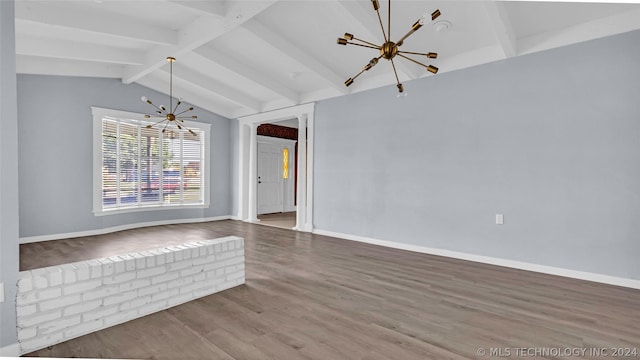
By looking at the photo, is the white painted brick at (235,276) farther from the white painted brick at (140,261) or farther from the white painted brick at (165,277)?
the white painted brick at (140,261)

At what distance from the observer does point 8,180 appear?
1.96 metres

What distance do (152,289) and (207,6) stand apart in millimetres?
3058

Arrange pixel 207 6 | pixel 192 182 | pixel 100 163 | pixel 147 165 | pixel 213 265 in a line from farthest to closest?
pixel 192 182
pixel 147 165
pixel 100 163
pixel 207 6
pixel 213 265

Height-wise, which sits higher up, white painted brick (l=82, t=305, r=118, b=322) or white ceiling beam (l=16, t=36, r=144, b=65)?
white ceiling beam (l=16, t=36, r=144, b=65)

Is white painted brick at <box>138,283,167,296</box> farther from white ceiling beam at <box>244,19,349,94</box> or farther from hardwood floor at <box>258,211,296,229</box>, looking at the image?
hardwood floor at <box>258,211,296,229</box>

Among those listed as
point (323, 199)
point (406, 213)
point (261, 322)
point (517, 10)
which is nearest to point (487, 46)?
point (517, 10)

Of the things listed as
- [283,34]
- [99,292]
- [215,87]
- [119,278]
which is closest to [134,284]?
[119,278]

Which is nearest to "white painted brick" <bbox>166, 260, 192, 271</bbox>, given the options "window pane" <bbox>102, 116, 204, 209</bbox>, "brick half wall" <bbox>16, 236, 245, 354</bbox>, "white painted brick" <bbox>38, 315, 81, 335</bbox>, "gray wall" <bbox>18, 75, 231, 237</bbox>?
"brick half wall" <bbox>16, 236, 245, 354</bbox>

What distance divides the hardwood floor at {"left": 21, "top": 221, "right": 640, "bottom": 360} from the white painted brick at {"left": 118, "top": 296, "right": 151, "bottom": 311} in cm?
12

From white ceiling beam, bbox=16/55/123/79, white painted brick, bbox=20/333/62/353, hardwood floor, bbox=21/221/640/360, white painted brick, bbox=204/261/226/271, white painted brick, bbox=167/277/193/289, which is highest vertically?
white ceiling beam, bbox=16/55/123/79

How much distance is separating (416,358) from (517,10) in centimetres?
369

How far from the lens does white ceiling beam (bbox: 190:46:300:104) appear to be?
16.7 ft

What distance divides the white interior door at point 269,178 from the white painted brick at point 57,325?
22.6 feet

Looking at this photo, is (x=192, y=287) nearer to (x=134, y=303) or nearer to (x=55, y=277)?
(x=134, y=303)
